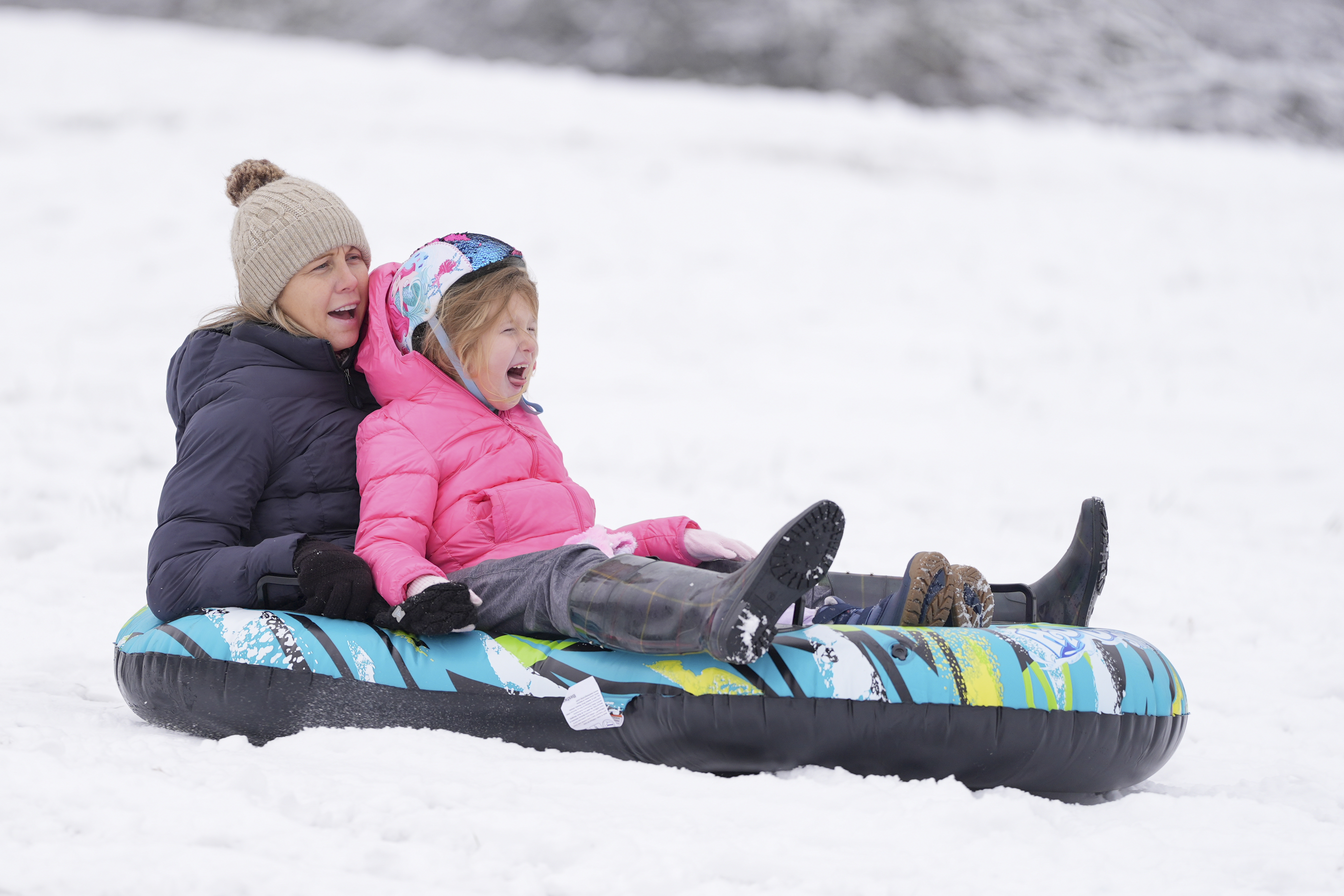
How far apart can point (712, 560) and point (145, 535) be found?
2.74 metres

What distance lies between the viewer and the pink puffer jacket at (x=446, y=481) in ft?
9.66

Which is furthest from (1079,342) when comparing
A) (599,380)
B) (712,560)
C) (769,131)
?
(712,560)

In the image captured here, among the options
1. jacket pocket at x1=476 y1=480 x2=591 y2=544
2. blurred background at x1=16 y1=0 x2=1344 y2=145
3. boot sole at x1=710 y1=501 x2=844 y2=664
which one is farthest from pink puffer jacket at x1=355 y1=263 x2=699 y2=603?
blurred background at x1=16 y1=0 x2=1344 y2=145

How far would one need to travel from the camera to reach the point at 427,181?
1073cm

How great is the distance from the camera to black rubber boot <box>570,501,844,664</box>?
2.48m

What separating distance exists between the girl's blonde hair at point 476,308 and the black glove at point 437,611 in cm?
A: 67

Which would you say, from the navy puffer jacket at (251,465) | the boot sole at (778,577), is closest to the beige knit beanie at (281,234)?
the navy puffer jacket at (251,465)

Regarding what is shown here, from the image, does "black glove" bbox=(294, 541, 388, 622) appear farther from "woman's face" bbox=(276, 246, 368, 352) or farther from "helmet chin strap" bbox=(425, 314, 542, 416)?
"woman's face" bbox=(276, 246, 368, 352)

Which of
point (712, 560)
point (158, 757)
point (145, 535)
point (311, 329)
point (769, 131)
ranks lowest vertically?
point (145, 535)

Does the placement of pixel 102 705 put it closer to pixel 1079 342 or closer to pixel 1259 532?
pixel 1259 532

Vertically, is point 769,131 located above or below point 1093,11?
below

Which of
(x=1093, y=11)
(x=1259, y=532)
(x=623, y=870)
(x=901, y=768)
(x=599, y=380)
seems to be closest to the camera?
(x=623, y=870)

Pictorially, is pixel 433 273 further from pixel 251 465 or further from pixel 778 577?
pixel 778 577

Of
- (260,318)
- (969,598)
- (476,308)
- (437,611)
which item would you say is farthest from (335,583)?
(969,598)
